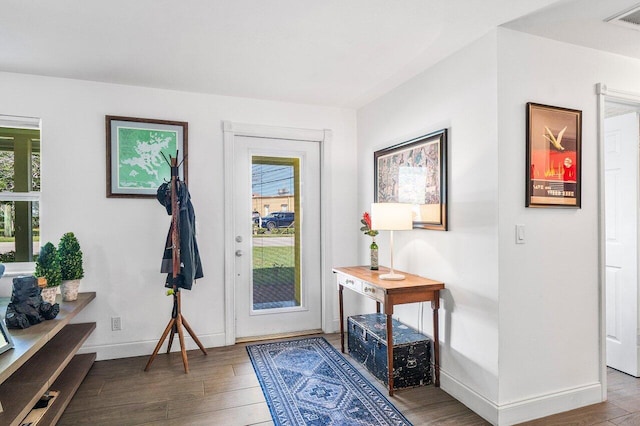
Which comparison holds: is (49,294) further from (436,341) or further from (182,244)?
(436,341)

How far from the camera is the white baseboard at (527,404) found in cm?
220

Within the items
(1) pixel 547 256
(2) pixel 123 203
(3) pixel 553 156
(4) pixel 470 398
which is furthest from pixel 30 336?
(3) pixel 553 156

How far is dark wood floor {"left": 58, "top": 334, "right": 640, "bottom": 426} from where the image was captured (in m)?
2.25

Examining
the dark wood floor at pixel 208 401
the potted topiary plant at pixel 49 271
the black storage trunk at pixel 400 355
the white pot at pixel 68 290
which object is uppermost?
the potted topiary plant at pixel 49 271

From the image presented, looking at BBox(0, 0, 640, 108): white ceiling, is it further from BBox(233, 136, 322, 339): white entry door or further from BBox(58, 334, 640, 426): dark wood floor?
BBox(58, 334, 640, 426): dark wood floor

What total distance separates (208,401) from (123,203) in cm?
183

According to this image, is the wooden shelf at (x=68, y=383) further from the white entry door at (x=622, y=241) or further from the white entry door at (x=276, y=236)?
the white entry door at (x=622, y=241)

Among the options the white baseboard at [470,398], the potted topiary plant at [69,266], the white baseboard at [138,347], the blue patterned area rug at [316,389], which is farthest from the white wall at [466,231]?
the potted topiary plant at [69,266]

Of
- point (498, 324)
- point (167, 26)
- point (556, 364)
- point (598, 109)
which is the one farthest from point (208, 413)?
point (598, 109)

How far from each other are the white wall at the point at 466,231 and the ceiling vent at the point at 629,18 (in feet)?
2.04

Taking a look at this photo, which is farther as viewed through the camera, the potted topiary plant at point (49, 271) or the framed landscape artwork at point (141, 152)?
the framed landscape artwork at point (141, 152)

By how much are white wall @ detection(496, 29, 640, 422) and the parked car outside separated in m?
2.16

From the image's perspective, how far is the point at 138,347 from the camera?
3285 millimetres

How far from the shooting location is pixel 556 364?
7.65 ft
